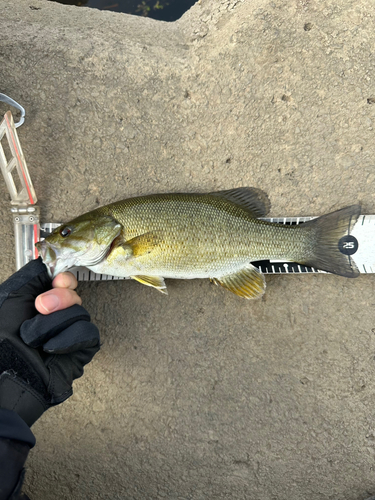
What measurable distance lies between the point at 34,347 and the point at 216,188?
1.73 metres

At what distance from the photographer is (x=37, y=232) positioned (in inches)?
106

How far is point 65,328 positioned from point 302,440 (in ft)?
6.74

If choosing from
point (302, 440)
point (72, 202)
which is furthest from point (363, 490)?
point (72, 202)

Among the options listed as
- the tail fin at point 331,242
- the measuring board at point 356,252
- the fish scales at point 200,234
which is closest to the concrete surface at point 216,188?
the measuring board at point 356,252

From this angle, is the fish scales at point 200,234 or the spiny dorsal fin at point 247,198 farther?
the spiny dorsal fin at point 247,198

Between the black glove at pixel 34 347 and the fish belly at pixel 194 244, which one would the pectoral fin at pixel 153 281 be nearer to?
the fish belly at pixel 194 244

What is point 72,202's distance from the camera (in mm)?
2795

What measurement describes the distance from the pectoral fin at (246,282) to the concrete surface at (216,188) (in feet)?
0.77

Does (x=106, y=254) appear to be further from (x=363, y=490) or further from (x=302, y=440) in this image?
(x=363, y=490)

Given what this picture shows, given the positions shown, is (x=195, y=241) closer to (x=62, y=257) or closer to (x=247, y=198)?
(x=247, y=198)

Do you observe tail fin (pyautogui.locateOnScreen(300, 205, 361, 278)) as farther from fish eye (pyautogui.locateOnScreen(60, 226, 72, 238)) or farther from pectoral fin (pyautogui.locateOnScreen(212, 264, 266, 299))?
fish eye (pyautogui.locateOnScreen(60, 226, 72, 238))

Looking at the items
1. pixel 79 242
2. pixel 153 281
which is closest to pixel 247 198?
pixel 153 281

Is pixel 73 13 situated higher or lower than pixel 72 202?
higher

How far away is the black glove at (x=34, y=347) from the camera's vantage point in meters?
2.20
